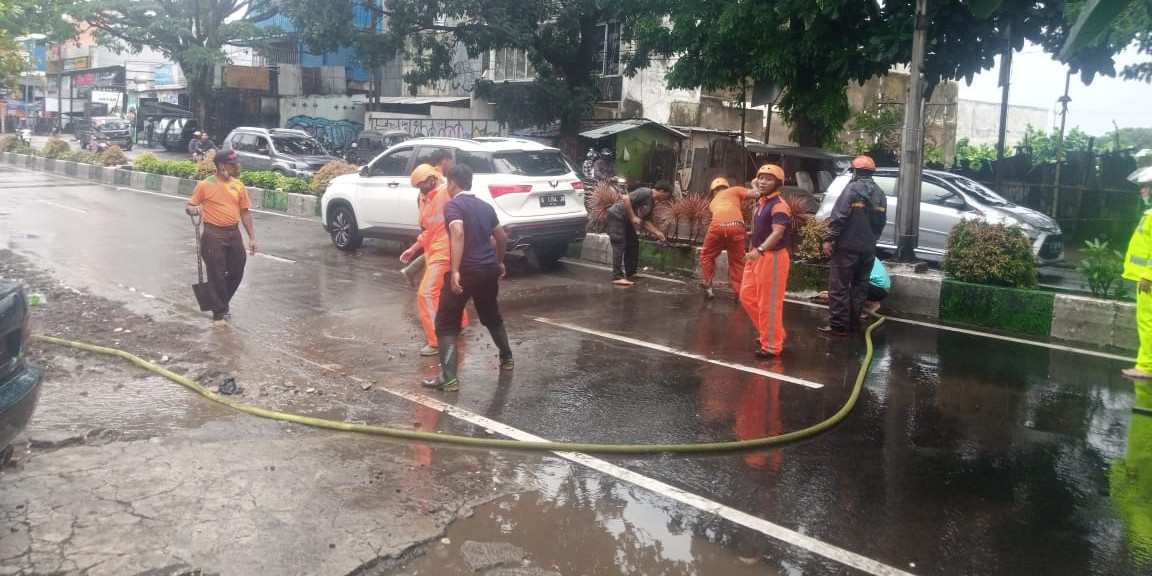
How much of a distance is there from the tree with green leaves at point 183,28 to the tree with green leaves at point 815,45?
23.6 m

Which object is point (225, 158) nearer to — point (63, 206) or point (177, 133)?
point (63, 206)

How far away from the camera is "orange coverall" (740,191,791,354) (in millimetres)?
7496

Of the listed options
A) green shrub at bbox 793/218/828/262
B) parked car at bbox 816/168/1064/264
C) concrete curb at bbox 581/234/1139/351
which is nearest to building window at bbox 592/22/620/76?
parked car at bbox 816/168/1064/264

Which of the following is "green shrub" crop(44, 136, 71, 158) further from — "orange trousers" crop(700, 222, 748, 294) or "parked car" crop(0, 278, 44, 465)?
"parked car" crop(0, 278, 44, 465)

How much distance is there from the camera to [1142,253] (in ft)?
23.3

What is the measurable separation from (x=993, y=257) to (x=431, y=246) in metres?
5.75

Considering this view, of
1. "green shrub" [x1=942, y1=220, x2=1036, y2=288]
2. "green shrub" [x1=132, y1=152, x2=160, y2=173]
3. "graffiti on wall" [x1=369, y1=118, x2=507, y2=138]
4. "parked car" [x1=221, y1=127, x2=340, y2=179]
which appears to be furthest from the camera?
"graffiti on wall" [x1=369, y1=118, x2=507, y2=138]

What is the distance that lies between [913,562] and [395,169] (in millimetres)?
9910

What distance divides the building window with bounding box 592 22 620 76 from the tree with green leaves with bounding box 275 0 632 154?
14.4ft

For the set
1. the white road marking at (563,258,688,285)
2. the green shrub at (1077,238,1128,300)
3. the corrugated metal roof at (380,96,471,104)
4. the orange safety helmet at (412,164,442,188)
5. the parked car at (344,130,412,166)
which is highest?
the corrugated metal roof at (380,96,471,104)

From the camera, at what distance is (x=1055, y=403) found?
21.4ft

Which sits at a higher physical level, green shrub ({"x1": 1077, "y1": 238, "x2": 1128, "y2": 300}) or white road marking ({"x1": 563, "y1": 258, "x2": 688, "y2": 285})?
green shrub ({"x1": 1077, "y1": 238, "x2": 1128, "y2": 300})

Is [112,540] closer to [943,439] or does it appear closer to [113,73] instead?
[943,439]

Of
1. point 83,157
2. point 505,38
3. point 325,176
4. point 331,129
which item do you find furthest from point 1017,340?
point 331,129
